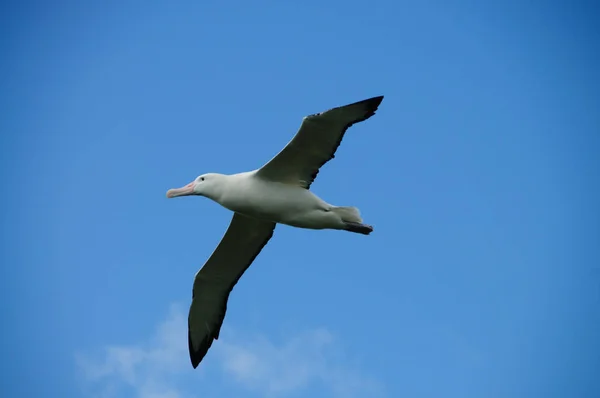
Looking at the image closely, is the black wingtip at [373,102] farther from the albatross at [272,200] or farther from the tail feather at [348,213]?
the tail feather at [348,213]

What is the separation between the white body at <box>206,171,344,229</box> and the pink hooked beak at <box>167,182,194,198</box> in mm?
992

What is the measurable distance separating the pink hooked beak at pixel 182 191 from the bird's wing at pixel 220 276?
0.92 meters

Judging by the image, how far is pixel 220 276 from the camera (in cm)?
1370

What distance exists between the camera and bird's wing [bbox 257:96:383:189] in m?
11.1

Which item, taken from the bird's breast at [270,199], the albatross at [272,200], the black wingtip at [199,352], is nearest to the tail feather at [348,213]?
the albatross at [272,200]

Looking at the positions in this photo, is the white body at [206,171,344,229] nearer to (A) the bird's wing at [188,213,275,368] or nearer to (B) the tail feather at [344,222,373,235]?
(B) the tail feather at [344,222,373,235]

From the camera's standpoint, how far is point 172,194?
1327 centimetres

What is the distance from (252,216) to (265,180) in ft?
2.23

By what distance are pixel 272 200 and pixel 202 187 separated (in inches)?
55.3

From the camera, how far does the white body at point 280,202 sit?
12.1m

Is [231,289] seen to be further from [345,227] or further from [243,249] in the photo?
[345,227]

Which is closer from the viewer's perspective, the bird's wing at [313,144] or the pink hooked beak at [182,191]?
the bird's wing at [313,144]

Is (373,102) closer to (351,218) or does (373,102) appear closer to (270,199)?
(351,218)

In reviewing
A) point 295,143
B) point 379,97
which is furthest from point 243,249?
point 379,97
